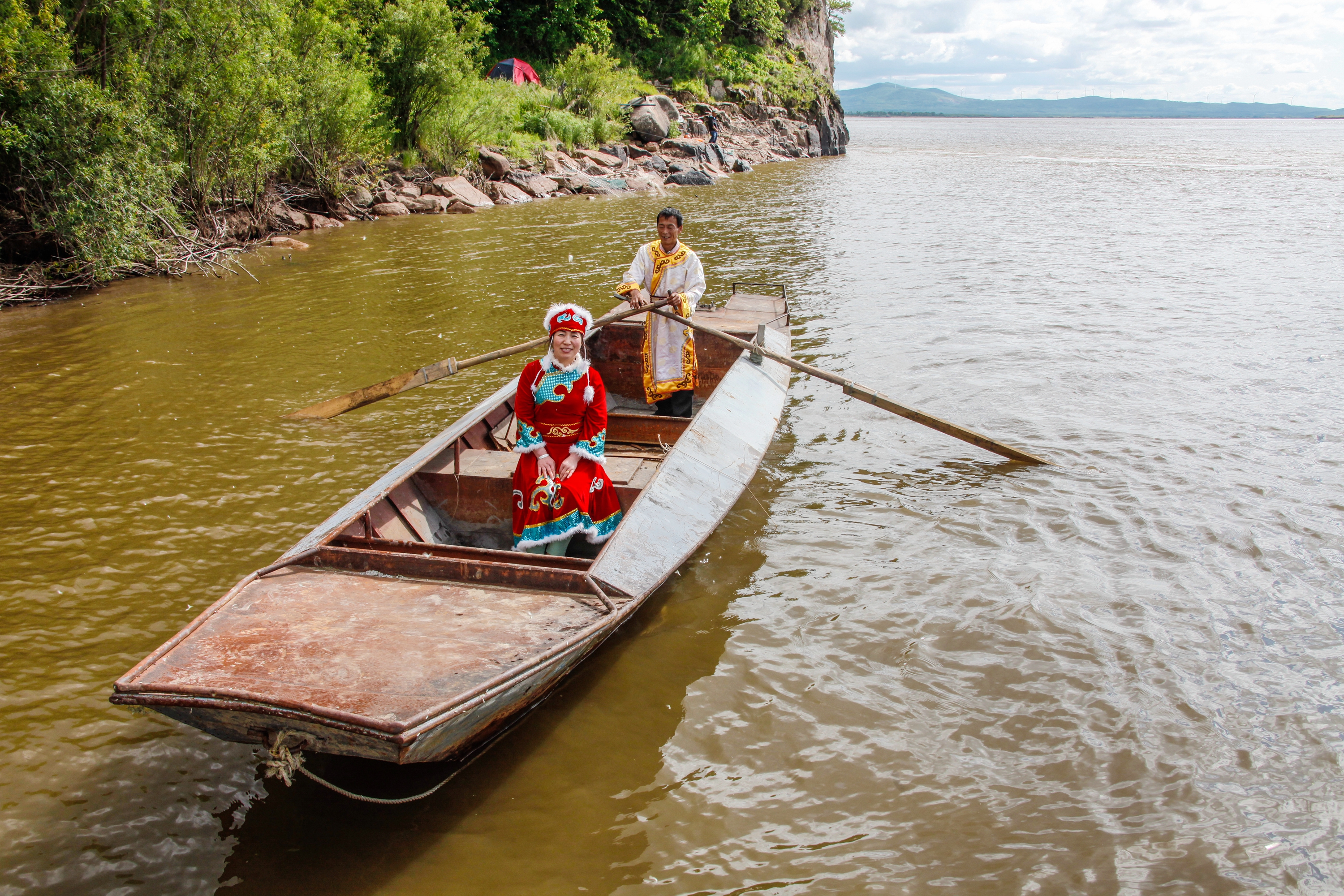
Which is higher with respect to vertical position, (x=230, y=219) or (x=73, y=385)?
(x=230, y=219)

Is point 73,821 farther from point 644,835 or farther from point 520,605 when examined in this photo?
point 644,835

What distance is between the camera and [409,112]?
2288 cm

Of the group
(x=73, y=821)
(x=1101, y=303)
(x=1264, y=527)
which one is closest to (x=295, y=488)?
(x=73, y=821)

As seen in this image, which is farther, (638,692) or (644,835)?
(638,692)

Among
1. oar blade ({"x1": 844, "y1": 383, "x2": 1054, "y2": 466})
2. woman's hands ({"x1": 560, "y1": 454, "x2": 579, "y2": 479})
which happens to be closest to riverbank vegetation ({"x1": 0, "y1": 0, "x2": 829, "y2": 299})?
woman's hands ({"x1": 560, "y1": 454, "x2": 579, "y2": 479})

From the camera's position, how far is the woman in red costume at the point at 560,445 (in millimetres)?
4797

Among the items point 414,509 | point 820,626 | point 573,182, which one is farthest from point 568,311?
point 573,182

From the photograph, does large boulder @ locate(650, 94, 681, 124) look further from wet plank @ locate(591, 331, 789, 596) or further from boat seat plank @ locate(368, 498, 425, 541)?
boat seat plank @ locate(368, 498, 425, 541)

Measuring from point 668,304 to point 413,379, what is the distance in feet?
7.41

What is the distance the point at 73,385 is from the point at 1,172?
19.2 ft

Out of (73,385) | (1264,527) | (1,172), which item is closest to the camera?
(1264,527)

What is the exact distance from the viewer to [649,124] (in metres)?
33.2

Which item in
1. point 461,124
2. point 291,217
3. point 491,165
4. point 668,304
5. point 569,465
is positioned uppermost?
point 461,124

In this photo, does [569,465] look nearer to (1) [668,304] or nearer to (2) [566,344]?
(2) [566,344]
